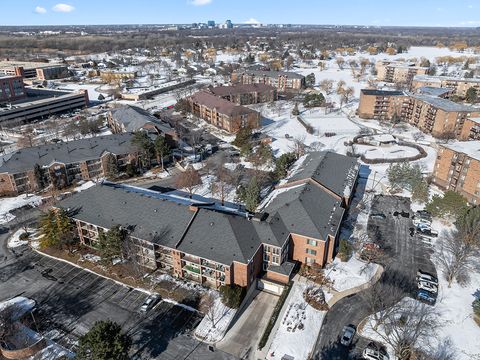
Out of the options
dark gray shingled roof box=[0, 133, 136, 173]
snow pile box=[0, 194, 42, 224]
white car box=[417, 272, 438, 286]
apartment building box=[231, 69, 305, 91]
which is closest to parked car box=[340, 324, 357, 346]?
white car box=[417, 272, 438, 286]

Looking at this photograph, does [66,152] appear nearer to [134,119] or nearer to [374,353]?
[134,119]

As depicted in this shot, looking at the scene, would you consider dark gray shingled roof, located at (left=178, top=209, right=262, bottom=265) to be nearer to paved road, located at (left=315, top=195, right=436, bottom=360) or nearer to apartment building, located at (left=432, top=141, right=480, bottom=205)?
paved road, located at (left=315, top=195, right=436, bottom=360)

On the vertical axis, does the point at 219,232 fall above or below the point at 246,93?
below

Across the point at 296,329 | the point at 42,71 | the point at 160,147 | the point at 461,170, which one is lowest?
the point at 296,329

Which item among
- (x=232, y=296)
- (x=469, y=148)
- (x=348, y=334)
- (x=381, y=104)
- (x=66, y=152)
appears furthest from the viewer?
(x=381, y=104)

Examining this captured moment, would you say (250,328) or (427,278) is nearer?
(250,328)

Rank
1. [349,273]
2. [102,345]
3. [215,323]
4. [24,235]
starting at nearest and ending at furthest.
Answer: [102,345] → [215,323] → [349,273] → [24,235]

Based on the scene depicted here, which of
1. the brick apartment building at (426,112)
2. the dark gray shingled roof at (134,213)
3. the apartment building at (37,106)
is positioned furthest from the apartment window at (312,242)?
the apartment building at (37,106)

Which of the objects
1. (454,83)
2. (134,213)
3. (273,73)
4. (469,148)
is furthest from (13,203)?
(454,83)
